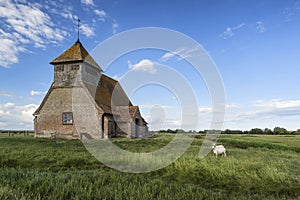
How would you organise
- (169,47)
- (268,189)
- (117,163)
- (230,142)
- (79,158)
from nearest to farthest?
(268,189) < (117,163) < (79,158) < (169,47) < (230,142)

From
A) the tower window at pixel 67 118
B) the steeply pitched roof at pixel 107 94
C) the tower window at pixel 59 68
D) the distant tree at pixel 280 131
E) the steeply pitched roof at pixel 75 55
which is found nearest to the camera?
the tower window at pixel 67 118

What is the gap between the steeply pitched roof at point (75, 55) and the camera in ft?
95.0

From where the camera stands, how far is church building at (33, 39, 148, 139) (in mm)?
27922

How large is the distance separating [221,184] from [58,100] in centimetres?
2525

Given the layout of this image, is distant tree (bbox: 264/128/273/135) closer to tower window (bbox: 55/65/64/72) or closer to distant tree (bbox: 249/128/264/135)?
distant tree (bbox: 249/128/264/135)

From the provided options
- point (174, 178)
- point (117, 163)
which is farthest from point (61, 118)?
point (174, 178)

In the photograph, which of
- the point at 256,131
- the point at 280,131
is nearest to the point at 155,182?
the point at 280,131

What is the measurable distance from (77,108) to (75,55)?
6.69 m

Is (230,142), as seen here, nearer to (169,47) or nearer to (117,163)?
(169,47)

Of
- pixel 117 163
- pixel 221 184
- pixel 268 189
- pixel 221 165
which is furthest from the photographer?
pixel 117 163

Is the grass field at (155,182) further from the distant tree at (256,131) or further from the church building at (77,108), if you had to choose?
the distant tree at (256,131)

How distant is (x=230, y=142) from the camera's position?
2788 centimetres

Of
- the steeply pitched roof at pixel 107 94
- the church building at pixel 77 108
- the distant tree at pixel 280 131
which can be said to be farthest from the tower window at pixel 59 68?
the distant tree at pixel 280 131

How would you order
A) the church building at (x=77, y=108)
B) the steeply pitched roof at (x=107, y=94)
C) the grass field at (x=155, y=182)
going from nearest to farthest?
the grass field at (x=155, y=182) → the church building at (x=77, y=108) → the steeply pitched roof at (x=107, y=94)
